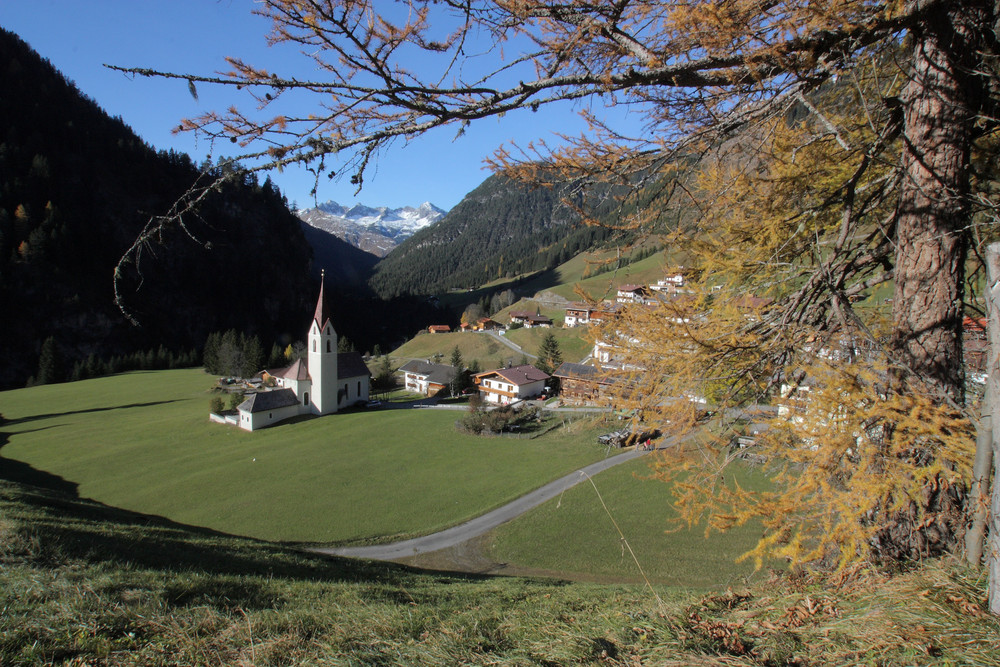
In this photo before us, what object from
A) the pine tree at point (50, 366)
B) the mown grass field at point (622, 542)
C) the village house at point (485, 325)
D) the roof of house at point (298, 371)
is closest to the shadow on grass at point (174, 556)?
the mown grass field at point (622, 542)

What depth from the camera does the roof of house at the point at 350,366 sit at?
177 ft

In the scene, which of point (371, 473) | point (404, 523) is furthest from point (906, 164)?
point (371, 473)

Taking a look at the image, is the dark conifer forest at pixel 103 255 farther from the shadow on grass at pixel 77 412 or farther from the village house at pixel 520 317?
the village house at pixel 520 317

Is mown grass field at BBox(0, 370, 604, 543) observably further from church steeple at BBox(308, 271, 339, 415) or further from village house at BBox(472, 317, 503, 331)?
village house at BBox(472, 317, 503, 331)

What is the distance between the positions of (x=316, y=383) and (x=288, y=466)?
742 inches

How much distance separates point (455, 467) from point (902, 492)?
30467mm

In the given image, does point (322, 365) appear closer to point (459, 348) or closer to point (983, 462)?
point (459, 348)

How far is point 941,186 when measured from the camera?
3.73 metres

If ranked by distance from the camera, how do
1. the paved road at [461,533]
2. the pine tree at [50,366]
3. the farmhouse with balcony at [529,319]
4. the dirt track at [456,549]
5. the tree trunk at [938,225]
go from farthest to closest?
the farmhouse with balcony at [529,319]
the pine tree at [50,366]
the paved road at [461,533]
the dirt track at [456,549]
the tree trunk at [938,225]

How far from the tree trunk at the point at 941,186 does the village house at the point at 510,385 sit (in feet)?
153

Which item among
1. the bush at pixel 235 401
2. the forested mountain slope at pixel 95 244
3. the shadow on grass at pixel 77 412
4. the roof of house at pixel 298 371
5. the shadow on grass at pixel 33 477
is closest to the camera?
the shadow on grass at pixel 33 477

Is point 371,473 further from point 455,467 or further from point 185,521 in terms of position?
point 185,521

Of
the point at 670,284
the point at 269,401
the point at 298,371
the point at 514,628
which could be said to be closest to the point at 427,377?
the point at 298,371

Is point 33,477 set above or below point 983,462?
below
